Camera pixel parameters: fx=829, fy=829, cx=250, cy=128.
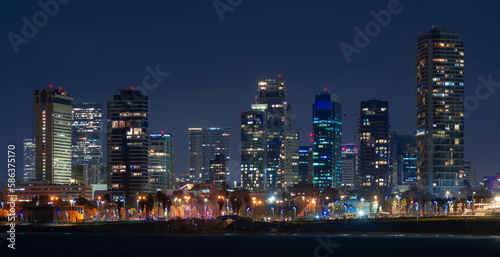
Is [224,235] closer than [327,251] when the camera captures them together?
No

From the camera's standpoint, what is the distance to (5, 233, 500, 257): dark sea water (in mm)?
142375

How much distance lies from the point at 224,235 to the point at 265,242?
28420 mm

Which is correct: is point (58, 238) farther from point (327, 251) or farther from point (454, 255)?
point (454, 255)

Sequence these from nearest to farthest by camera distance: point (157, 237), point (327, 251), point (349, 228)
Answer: point (327, 251)
point (157, 237)
point (349, 228)

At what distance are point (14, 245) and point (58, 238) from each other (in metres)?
21.9

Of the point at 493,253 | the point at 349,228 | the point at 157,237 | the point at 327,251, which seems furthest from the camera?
the point at 349,228

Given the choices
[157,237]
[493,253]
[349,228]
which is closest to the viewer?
[493,253]

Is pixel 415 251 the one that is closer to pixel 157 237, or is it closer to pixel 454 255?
pixel 454 255

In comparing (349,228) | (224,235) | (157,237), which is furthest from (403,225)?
(157,237)

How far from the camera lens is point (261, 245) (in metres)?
159

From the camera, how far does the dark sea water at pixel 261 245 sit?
142 meters

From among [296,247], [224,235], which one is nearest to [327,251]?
[296,247]

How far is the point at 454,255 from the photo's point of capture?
135875 millimetres

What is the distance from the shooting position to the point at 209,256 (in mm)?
137125
